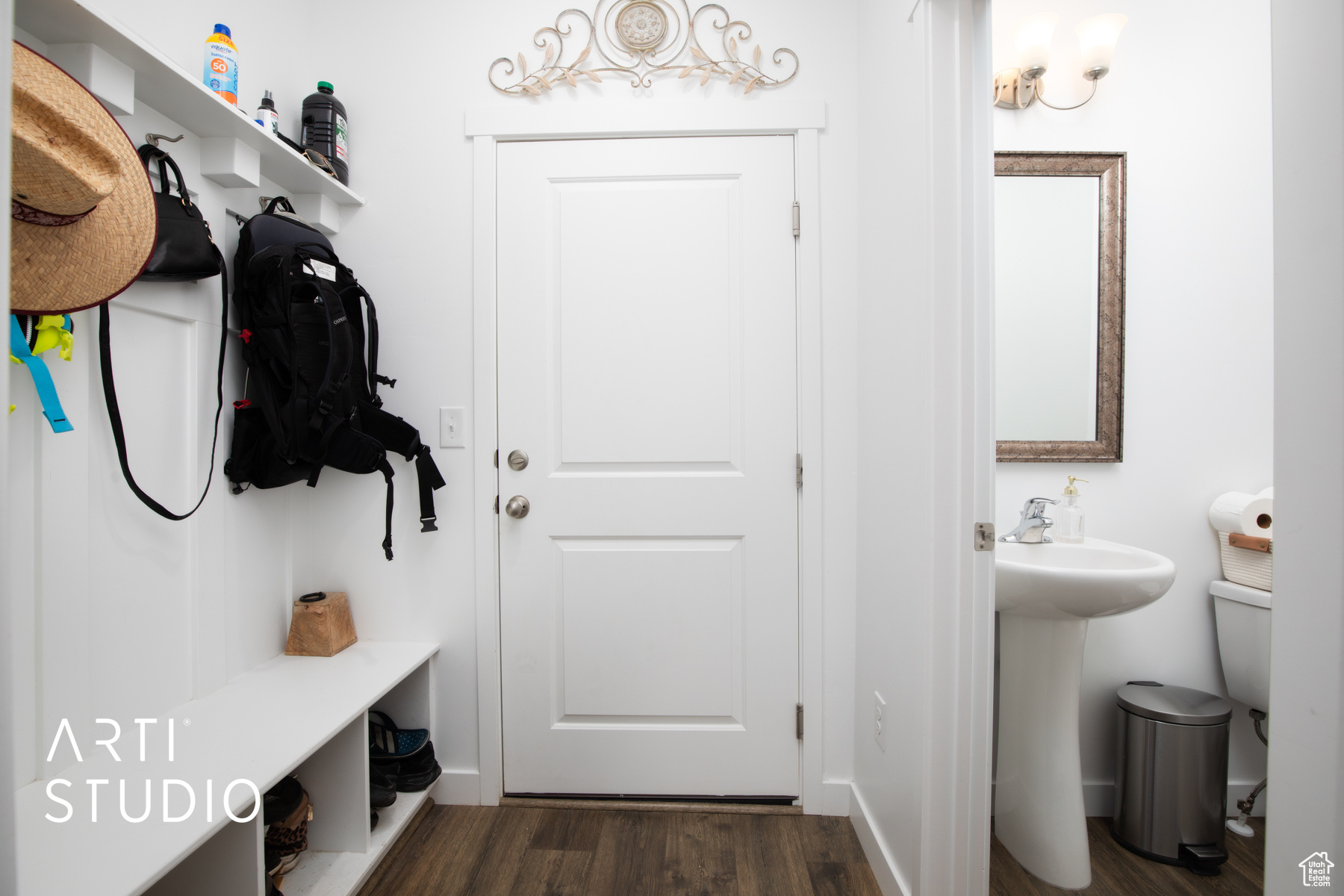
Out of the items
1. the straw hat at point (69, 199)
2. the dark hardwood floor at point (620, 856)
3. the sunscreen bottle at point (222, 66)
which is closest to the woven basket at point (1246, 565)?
the dark hardwood floor at point (620, 856)

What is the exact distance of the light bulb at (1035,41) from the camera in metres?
1.54

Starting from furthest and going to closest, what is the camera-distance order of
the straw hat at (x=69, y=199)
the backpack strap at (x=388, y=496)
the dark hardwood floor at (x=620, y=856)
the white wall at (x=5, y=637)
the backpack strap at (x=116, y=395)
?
1. the backpack strap at (x=388, y=496)
2. the dark hardwood floor at (x=620, y=856)
3. the backpack strap at (x=116, y=395)
4. the straw hat at (x=69, y=199)
5. the white wall at (x=5, y=637)

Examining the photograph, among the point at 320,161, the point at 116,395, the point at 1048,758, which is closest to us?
the point at 116,395

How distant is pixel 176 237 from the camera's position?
1.12 metres

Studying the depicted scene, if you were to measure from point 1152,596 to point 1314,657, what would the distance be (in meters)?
0.87

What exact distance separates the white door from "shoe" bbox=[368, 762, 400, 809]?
30 centimetres

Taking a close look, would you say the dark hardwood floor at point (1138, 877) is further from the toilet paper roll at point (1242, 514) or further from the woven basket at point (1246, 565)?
the toilet paper roll at point (1242, 514)

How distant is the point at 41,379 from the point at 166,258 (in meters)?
0.32

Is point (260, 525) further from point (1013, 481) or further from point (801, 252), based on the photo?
point (1013, 481)

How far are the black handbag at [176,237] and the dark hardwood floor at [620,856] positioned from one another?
140 cm

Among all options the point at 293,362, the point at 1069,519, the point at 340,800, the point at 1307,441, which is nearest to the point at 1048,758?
the point at 1069,519

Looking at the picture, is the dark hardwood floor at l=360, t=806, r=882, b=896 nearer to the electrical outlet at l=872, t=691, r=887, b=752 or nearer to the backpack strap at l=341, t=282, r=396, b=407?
the electrical outlet at l=872, t=691, r=887, b=752

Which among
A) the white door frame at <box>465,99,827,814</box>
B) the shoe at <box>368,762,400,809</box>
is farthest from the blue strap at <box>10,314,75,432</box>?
the shoe at <box>368,762,400,809</box>

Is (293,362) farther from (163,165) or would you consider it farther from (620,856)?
(620,856)
